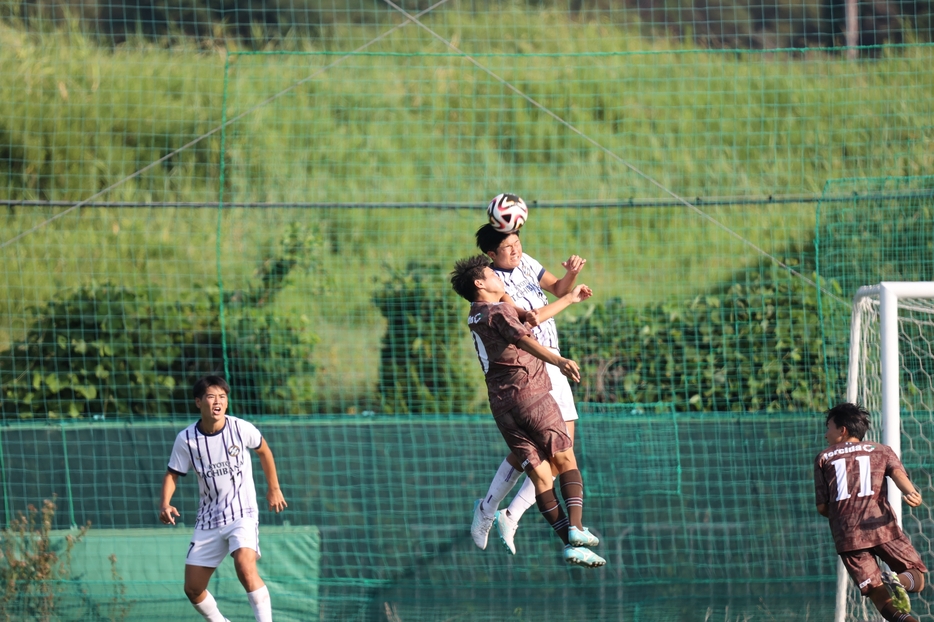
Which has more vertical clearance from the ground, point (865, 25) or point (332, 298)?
point (865, 25)

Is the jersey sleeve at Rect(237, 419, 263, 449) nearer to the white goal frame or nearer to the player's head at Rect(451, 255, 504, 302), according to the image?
the player's head at Rect(451, 255, 504, 302)

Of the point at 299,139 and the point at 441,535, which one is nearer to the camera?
the point at 441,535

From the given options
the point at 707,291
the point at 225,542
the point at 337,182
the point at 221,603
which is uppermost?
the point at 337,182

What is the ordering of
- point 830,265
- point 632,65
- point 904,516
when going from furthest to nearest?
1. point 632,65
2. point 830,265
3. point 904,516

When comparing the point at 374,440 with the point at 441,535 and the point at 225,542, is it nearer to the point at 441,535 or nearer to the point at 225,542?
the point at 441,535

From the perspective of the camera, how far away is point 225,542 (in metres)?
6.88

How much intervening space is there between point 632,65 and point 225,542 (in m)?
10.4

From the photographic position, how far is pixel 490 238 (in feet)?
19.7

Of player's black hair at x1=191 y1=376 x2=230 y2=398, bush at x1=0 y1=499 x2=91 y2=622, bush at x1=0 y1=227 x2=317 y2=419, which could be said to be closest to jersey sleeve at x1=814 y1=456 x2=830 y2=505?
player's black hair at x1=191 y1=376 x2=230 y2=398

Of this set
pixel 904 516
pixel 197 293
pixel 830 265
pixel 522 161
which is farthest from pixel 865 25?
pixel 197 293

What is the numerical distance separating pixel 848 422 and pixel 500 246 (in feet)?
7.90

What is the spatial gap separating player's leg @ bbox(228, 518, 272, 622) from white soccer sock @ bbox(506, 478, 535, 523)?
167 centimetres

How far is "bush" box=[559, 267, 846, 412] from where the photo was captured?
9641 millimetres

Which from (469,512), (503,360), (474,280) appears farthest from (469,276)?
(469,512)
